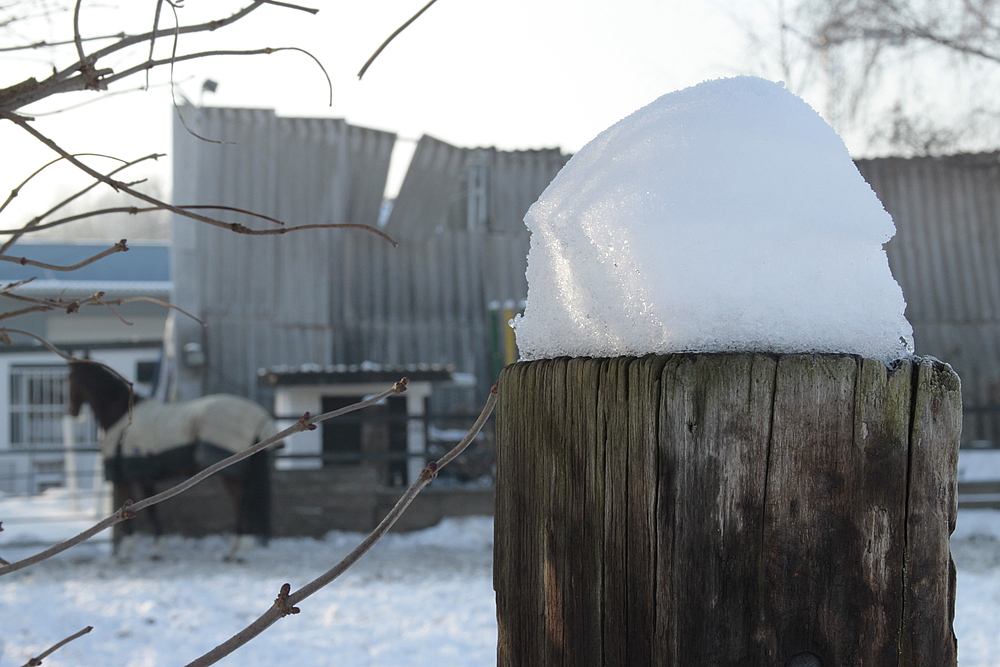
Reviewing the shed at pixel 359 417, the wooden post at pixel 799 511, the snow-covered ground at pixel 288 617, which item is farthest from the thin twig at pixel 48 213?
the shed at pixel 359 417

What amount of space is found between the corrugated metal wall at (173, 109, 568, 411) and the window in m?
6.87

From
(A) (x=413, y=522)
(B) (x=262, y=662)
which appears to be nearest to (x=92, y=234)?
(A) (x=413, y=522)

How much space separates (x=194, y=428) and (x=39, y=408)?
10852 mm

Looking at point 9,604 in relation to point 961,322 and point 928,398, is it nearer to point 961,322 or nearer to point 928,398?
point 928,398

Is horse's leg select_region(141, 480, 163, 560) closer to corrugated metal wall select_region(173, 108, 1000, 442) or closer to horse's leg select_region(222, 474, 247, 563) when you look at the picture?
horse's leg select_region(222, 474, 247, 563)

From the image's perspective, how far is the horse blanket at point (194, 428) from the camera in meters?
8.43

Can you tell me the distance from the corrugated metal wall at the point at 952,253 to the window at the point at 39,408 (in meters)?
16.0

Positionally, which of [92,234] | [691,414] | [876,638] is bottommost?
[876,638]

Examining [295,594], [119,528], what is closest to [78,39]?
[295,594]

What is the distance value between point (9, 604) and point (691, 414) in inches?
257

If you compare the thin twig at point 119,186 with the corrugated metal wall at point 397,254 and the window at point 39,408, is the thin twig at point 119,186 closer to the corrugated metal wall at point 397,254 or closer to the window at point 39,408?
the corrugated metal wall at point 397,254

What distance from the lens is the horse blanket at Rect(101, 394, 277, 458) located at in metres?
8.43

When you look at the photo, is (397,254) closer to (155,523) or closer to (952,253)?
(155,523)

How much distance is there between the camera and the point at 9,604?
5.94 m
